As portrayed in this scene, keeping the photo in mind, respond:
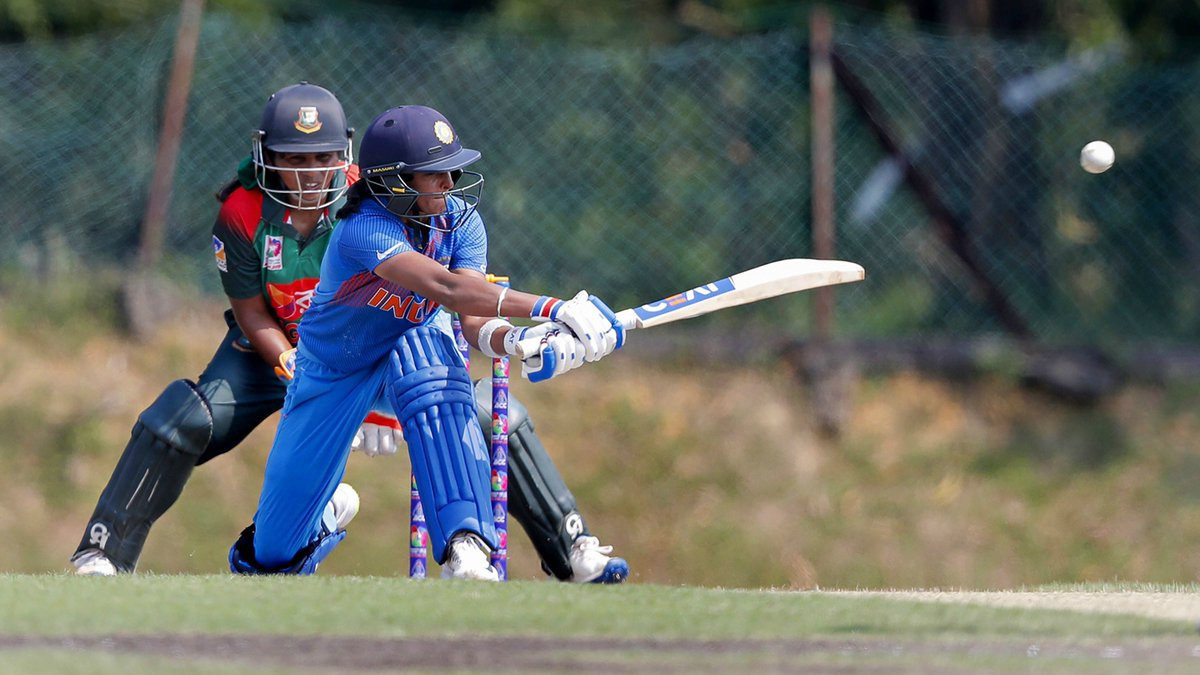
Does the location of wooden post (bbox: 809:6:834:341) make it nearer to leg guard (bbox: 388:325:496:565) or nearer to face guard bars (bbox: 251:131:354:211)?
face guard bars (bbox: 251:131:354:211)

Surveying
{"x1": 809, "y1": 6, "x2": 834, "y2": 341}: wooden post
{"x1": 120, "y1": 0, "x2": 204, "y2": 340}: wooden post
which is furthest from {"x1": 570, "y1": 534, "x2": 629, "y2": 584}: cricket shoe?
{"x1": 120, "y1": 0, "x2": 204, "y2": 340}: wooden post

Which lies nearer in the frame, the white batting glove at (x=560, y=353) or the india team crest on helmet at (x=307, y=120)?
the white batting glove at (x=560, y=353)

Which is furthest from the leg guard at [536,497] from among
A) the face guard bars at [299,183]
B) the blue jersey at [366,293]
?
the face guard bars at [299,183]

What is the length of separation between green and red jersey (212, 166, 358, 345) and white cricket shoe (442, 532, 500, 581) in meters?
1.17

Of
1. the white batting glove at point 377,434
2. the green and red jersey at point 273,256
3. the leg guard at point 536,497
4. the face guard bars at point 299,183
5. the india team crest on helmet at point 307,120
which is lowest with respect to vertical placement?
the leg guard at point 536,497

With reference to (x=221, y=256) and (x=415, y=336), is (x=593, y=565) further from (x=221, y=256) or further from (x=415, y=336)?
(x=221, y=256)

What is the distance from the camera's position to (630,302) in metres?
9.32

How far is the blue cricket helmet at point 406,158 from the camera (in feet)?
15.9

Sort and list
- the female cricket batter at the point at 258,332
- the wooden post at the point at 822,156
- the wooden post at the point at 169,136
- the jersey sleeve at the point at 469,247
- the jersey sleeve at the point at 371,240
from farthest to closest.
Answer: the wooden post at the point at 822,156 < the wooden post at the point at 169,136 < the female cricket batter at the point at 258,332 < the jersey sleeve at the point at 469,247 < the jersey sleeve at the point at 371,240

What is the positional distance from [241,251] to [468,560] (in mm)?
Result: 1476

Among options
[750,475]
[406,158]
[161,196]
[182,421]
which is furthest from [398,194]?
[161,196]

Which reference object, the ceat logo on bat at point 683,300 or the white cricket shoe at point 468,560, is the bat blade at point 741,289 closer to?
the ceat logo on bat at point 683,300

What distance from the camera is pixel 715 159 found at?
9492 millimetres

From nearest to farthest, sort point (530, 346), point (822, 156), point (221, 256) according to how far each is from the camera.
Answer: point (530, 346) < point (221, 256) < point (822, 156)
